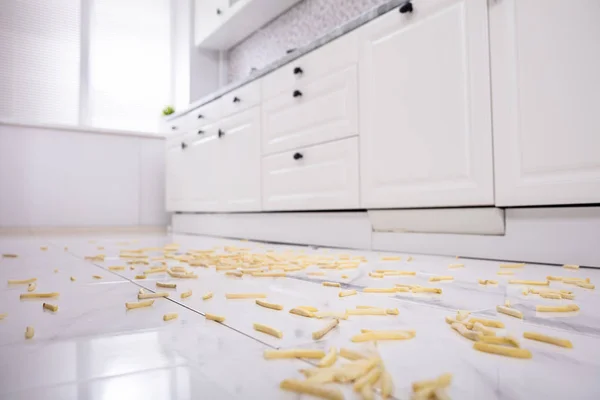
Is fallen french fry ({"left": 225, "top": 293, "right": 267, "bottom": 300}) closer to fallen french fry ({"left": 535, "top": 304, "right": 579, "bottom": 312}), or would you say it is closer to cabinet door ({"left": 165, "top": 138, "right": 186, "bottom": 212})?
fallen french fry ({"left": 535, "top": 304, "right": 579, "bottom": 312})

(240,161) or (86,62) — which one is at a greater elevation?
(86,62)

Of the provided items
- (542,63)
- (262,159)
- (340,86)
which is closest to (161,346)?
(542,63)

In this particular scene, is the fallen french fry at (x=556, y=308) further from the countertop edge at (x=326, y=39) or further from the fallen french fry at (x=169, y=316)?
the countertop edge at (x=326, y=39)

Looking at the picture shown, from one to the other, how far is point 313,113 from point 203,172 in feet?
4.45

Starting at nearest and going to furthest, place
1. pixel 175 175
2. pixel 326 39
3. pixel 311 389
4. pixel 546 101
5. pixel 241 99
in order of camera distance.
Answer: pixel 311 389 → pixel 546 101 → pixel 326 39 → pixel 241 99 → pixel 175 175

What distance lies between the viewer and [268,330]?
64 cm

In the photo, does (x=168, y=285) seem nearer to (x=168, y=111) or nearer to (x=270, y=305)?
(x=270, y=305)

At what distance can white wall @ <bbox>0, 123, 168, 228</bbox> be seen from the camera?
12.3 feet

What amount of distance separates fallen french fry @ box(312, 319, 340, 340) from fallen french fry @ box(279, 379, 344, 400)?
0.55ft

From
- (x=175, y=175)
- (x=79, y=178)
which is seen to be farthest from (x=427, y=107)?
(x=79, y=178)

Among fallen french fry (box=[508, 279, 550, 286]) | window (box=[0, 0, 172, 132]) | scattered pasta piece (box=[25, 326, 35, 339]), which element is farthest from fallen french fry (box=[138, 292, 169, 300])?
window (box=[0, 0, 172, 132])

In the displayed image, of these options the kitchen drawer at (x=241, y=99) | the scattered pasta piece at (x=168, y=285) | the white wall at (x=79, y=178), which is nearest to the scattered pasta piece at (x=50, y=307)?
the scattered pasta piece at (x=168, y=285)

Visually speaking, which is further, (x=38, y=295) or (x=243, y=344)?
(x=38, y=295)

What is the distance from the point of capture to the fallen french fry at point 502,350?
54 centimetres
